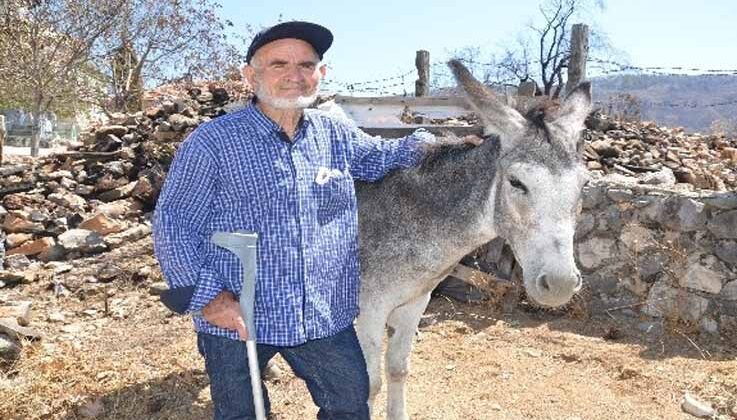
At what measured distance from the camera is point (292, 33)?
2.37 meters

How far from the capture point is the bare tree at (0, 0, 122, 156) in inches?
619

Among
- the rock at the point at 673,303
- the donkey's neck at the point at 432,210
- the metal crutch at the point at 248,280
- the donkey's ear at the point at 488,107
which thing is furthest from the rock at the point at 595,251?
the metal crutch at the point at 248,280

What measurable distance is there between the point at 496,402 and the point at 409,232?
6.18ft

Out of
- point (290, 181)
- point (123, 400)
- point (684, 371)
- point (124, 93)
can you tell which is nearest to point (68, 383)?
point (123, 400)

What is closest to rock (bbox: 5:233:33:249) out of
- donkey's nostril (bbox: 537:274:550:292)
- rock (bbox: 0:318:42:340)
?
rock (bbox: 0:318:42:340)

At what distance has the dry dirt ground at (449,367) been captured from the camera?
4.11 m

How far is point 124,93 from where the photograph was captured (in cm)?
1873

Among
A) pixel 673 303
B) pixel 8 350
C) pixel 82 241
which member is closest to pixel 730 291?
pixel 673 303

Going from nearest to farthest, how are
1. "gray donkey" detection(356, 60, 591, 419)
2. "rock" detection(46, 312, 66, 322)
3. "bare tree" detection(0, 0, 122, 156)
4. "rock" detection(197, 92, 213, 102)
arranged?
"gray donkey" detection(356, 60, 591, 419)
"rock" detection(46, 312, 66, 322)
"rock" detection(197, 92, 213, 102)
"bare tree" detection(0, 0, 122, 156)

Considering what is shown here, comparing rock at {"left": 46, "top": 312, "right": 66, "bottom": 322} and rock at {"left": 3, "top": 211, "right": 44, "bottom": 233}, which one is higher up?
rock at {"left": 3, "top": 211, "right": 44, "bottom": 233}

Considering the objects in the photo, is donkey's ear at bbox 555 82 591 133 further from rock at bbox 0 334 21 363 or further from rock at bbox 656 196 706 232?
rock at bbox 0 334 21 363

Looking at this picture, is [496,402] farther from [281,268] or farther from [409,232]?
[281,268]

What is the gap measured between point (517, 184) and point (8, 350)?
392 cm

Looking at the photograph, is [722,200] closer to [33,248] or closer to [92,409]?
[92,409]
